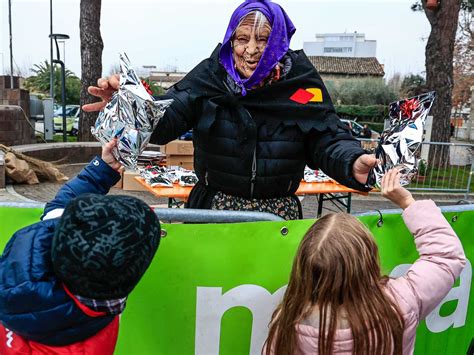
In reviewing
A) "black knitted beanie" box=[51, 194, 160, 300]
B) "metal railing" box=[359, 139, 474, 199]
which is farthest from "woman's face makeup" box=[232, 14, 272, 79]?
"metal railing" box=[359, 139, 474, 199]

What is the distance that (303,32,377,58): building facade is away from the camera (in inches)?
3150

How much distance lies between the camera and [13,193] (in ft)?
25.2

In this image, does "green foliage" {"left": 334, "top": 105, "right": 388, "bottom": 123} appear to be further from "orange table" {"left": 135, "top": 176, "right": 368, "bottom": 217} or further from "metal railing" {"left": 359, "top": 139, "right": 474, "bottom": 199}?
"orange table" {"left": 135, "top": 176, "right": 368, "bottom": 217}

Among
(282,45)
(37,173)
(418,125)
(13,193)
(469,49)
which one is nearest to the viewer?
(418,125)

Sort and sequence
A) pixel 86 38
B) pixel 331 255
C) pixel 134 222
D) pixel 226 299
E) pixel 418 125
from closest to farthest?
Result: pixel 134 222 < pixel 331 255 < pixel 418 125 < pixel 226 299 < pixel 86 38

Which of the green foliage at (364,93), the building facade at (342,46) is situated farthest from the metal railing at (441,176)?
the building facade at (342,46)

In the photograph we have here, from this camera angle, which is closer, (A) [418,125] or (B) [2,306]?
(B) [2,306]

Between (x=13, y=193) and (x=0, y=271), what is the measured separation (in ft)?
23.4

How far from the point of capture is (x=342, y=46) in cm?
8281

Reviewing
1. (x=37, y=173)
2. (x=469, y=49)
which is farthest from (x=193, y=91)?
(x=469, y=49)

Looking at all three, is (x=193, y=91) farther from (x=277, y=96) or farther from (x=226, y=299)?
(x=226, y=299)

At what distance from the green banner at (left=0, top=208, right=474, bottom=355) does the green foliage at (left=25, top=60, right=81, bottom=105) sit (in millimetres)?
34432

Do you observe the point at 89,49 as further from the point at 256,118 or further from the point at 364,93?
the point at 364,93

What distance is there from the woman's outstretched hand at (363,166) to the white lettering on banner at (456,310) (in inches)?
28.2
